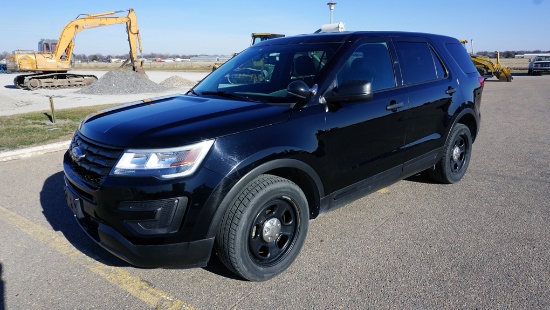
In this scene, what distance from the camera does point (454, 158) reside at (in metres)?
5.09

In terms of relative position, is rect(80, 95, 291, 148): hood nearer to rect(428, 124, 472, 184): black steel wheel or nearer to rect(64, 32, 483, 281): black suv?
rect(64, 32, 483, 281): black suv

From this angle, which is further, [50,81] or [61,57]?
[61,57]

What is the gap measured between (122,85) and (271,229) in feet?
60.2

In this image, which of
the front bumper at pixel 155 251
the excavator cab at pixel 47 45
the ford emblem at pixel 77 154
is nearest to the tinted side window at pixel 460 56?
the front bumper at pixel 155 251

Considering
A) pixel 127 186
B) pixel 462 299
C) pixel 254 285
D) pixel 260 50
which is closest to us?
pixel 127 186

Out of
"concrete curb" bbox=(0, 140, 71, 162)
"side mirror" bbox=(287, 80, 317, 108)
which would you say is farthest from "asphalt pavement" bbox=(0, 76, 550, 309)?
"concrete curb" bbox=(0, 140, 71, 162)

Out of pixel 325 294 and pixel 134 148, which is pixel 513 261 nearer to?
pixel 325 294

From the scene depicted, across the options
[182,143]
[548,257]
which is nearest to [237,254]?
[182,143]

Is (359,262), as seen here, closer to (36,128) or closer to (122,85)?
(36,128)

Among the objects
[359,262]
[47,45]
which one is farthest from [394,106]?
[47,45]

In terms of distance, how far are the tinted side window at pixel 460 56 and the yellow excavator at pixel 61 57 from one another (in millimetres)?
20072

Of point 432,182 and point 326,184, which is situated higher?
point 326,184

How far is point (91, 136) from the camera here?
2975 mm

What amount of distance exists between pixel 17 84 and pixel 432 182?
26063mm
